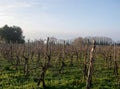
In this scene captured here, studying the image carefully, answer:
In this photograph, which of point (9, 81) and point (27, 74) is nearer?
point (9, 81)

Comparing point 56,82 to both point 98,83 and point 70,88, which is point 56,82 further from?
point 98,83

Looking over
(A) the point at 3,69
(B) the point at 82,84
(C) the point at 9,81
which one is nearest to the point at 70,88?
(B) the point at 82,84

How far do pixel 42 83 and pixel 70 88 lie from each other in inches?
66.0

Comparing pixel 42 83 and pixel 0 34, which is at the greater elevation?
pixel 0 34

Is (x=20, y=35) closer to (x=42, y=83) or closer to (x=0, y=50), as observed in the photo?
(x=0, y=50)

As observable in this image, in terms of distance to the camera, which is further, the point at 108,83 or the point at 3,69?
the point at 3,69

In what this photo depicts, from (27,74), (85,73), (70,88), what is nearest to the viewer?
(70,88)

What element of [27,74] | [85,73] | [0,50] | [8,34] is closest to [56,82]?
[85,73]

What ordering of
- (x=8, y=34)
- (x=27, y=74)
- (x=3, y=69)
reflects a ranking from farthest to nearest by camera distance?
(x=8, y=34), (x=3, y=69), (x=27, y=74)

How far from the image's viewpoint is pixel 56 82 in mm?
16953

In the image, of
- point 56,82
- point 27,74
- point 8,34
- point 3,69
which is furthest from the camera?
point 8,34

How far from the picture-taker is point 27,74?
790 inches

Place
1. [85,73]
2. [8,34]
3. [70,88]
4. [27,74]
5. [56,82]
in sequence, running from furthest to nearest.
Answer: [8,34], [27,74], [85,73], [56,82], [70,88]

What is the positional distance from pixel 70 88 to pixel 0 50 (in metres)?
25.2
